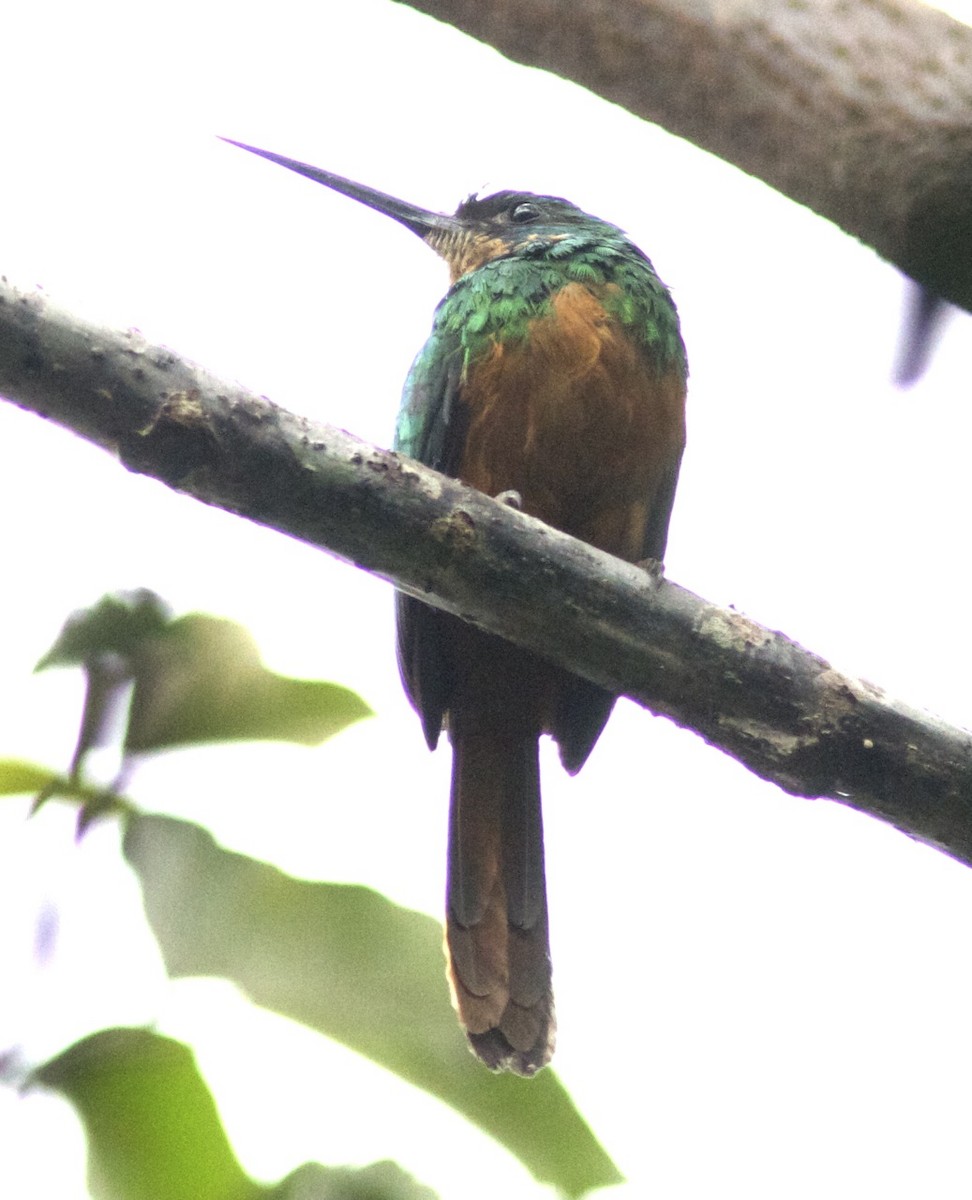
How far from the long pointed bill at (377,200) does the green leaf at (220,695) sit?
2.59 m

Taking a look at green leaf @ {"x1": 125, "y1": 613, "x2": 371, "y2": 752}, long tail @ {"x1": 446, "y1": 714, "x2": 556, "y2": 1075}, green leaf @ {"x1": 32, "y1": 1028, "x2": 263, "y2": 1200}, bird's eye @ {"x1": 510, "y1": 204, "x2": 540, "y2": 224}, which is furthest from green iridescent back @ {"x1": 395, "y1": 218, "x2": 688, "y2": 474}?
green leaf @ {"x1": 32, "y1": 1028, "x2": 263, "y2": 1200}

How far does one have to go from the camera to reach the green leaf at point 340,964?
180 centimetres

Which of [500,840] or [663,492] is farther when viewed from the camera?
[663,492]

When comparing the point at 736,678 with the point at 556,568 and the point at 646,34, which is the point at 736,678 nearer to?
the point at 556,568

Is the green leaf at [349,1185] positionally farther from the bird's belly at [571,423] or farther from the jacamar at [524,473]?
the bird's belly at [571,423]

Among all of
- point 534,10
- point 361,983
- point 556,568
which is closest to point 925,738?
point 556,568

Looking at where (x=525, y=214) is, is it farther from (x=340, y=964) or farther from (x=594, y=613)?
(x=340, y=964)

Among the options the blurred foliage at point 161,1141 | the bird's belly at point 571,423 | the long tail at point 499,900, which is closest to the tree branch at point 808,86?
the bird's belly at point 571,423

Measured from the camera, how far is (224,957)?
1805mm

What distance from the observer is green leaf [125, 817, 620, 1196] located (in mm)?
1800

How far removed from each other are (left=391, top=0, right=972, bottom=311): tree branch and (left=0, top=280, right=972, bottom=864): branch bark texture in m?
0.64

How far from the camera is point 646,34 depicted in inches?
88.2

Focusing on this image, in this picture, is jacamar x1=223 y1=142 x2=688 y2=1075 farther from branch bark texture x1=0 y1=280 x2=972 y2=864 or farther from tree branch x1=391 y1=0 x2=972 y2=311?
tree branch x1=391 y1=0 x2=972 y2=311

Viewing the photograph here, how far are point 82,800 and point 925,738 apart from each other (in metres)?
1.26
